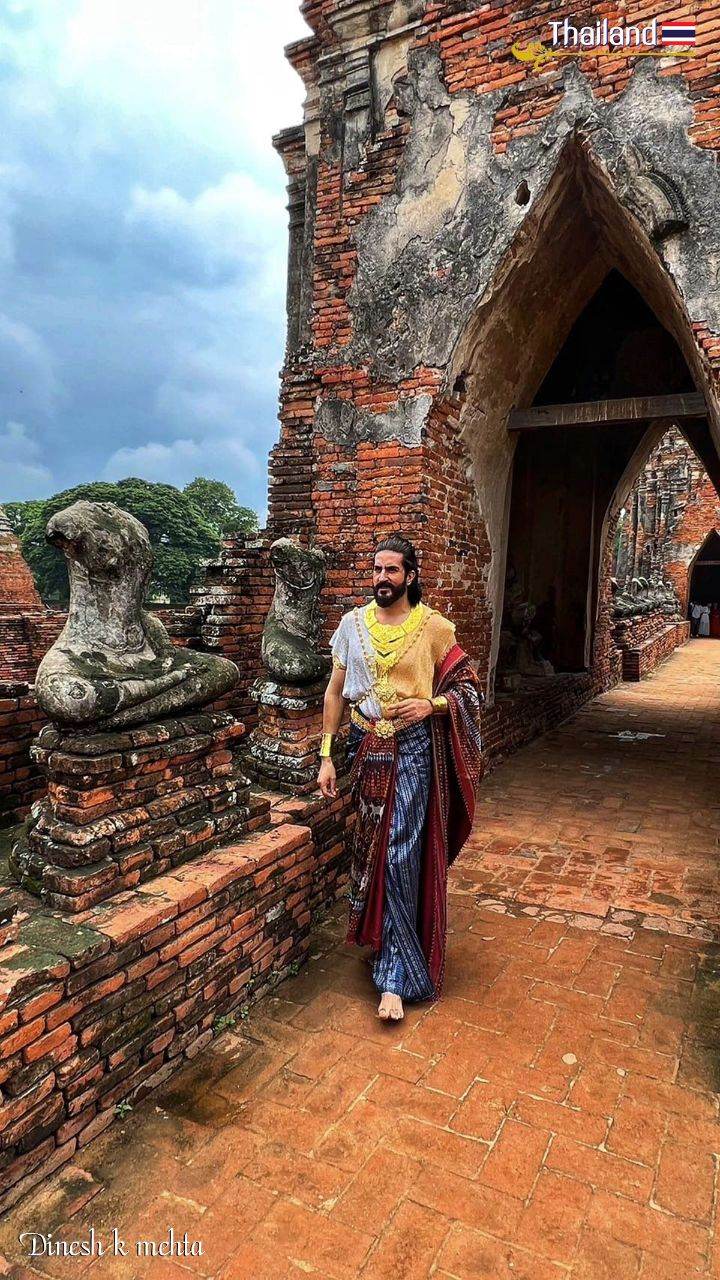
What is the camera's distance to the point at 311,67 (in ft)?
20.5

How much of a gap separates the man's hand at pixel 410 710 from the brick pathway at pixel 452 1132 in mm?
1215

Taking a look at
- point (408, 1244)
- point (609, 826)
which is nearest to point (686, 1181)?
point (408, 1244)

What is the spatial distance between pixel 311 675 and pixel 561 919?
185 cm

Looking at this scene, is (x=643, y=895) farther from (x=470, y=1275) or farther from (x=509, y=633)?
(x=509, y=633)

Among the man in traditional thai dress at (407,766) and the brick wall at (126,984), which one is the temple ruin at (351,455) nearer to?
the brick wall at (126,984)

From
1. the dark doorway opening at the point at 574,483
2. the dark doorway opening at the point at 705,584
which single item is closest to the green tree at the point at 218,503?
the dark doorway opening at the point at 705,584

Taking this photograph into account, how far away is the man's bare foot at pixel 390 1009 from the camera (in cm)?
280

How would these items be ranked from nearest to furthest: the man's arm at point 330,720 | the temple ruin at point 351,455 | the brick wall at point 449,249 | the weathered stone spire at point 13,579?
the temple ruin at point 351,455
the man's arm at point 330,720
the brick wall at point 449,249
the weathered stone spire at point 13,579

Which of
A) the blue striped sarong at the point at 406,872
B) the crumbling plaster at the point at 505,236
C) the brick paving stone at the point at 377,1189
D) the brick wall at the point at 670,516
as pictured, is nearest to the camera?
the brick paving stone at the point at 377,1189

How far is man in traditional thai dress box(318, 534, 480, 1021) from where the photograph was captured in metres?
2.88

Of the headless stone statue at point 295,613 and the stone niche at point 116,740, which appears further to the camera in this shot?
the headless stone statue at point 295,613

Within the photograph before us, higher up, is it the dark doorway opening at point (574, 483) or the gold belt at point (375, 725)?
the dark doorway opening at point (574, 483)

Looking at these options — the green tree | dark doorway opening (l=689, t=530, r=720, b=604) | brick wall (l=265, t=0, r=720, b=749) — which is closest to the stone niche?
brick wall (l=265, t=0, r=720, b=749)

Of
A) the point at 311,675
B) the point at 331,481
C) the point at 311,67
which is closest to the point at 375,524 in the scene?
the point at 331,481
